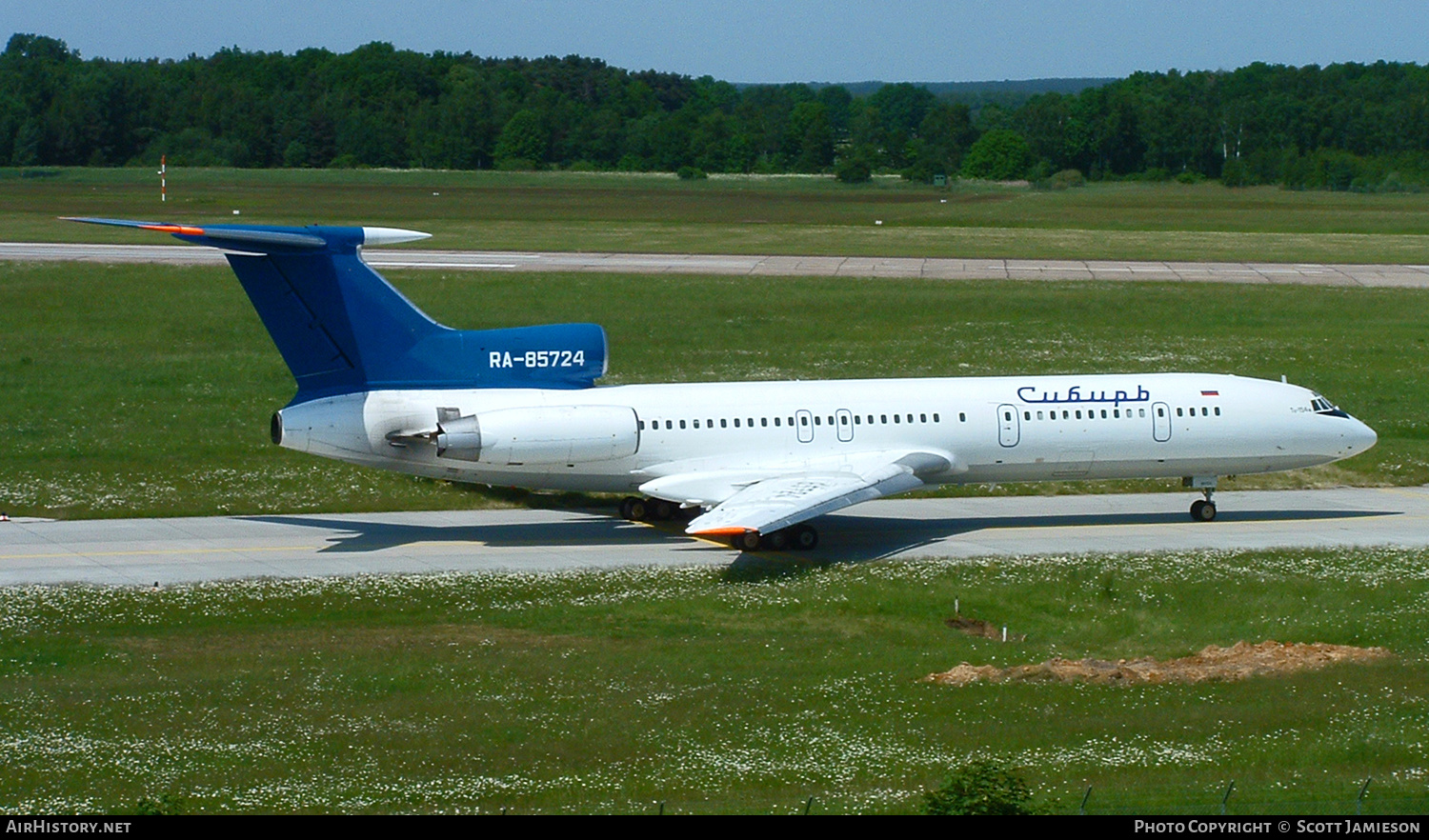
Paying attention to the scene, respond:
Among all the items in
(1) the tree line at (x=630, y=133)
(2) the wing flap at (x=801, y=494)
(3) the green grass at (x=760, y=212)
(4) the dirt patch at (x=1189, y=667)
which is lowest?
(4) the dirt patch at (x=1189, y=667)

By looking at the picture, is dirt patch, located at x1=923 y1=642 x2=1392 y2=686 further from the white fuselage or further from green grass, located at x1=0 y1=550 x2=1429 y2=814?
the white fuselage

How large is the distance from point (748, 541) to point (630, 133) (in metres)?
139

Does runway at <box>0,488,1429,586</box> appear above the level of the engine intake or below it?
below

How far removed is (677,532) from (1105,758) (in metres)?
15.5

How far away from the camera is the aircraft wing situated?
28.4m

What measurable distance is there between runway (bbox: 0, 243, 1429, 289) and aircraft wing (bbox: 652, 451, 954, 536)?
39.5 meters

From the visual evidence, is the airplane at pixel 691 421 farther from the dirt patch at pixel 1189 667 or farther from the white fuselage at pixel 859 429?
the dirt patch at pixel 1189 667

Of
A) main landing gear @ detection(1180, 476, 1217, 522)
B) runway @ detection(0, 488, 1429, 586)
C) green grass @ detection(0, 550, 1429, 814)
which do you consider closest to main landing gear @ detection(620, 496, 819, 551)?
runway @ detection(0, 488, 1429, 586)

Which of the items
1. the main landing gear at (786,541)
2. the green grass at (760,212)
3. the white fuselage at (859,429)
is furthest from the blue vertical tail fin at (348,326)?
the green grass at (760,212)

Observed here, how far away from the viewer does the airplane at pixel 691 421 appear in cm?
2989

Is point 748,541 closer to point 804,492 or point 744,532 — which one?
point 804,492

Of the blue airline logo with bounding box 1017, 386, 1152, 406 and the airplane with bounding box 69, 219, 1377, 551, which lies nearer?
the airplane with bounding box 69, 219, 1377, 551

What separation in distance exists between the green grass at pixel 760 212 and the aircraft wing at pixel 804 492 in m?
50.4

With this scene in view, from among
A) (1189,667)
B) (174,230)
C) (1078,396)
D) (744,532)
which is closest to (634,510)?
(744,532)
